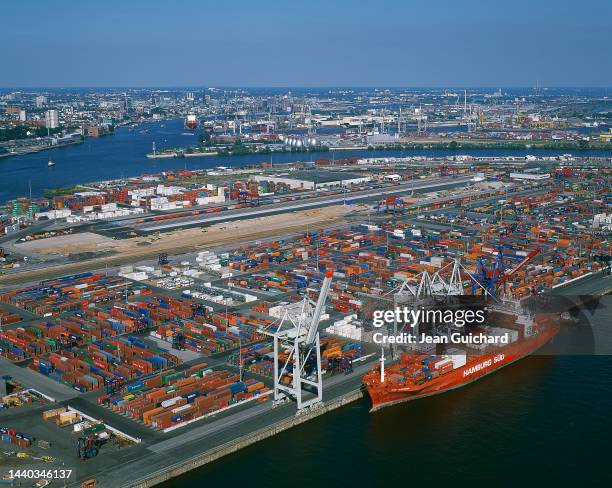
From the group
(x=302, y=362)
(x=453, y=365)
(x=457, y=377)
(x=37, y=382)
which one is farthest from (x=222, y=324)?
(x=457, y=377)

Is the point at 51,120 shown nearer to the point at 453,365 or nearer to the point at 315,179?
the point at 315,179

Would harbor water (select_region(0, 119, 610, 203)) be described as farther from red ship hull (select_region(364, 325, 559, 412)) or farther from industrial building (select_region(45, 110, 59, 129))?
red ship hull (select_region(364, 325, 559, 412))

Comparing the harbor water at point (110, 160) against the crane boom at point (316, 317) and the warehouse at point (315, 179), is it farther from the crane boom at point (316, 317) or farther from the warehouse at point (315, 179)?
the crane boom at point (316, 317)

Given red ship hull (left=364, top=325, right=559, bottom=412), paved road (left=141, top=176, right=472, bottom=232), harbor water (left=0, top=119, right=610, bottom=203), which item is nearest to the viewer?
red ship hull (left=364, top=325, right=559, bottom=412)

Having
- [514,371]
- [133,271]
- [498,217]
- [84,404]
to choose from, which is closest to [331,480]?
[84,404]

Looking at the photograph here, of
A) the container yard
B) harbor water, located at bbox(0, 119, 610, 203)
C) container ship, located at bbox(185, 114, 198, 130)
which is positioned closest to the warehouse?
the container yard

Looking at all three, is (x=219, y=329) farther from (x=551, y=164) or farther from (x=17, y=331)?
(x=551, y=164)
